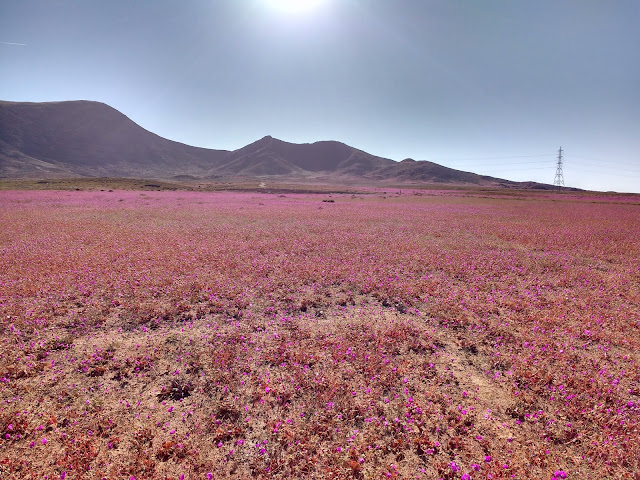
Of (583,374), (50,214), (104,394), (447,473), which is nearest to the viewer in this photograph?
(447,473)

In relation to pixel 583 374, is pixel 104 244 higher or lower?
higher

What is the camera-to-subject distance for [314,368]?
A: 6.75 metres

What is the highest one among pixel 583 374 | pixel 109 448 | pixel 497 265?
pixel 497 265

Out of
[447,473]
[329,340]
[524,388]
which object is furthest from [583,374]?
[329,340]

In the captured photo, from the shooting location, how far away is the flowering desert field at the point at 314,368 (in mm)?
4547

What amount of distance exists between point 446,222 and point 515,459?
90.1ft

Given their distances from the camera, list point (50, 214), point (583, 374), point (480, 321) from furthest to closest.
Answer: point (50, 214), point (480, 321), point (583, 374)

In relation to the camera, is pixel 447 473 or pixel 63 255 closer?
pixel 447 473

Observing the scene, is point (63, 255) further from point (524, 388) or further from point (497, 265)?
point (497, 265)

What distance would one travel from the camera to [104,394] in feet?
19.2

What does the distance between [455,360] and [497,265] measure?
9.90 meters

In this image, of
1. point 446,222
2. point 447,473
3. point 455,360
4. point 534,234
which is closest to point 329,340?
point 455,360

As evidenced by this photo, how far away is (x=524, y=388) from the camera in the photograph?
20.1ft

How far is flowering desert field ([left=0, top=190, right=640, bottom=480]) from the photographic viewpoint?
4547mm
